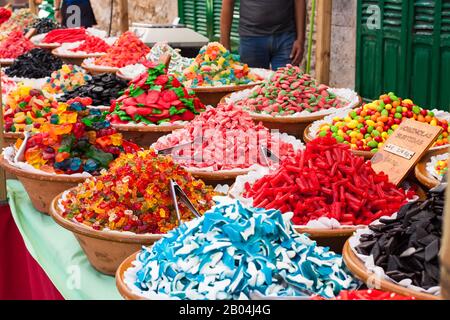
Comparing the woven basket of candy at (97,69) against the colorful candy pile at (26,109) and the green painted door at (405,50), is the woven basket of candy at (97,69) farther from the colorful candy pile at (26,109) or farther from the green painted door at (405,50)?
the green painted door at (405,50)

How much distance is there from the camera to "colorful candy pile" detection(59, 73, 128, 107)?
11.5ft

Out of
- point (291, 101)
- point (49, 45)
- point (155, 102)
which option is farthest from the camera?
point (49, 45)

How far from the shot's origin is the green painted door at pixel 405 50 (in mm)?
4711

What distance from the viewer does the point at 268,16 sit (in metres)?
4.75

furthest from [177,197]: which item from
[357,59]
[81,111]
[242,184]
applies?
[357,59]

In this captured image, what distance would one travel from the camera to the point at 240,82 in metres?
3.93

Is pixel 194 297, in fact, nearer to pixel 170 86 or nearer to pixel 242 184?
pixel 242 184

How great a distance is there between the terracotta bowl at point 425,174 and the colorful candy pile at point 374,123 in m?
0.30

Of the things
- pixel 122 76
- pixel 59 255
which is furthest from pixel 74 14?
pixel 59 255

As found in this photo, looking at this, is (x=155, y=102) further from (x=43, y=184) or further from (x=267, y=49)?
(x=267, y=49)

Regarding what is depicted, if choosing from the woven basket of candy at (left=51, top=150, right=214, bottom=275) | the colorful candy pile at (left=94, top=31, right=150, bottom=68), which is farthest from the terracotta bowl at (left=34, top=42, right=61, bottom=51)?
the woven basket of candy at (left=51, top=150, right=214, bottom=275)

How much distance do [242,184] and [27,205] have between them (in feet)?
2.67

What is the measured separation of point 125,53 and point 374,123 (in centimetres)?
210

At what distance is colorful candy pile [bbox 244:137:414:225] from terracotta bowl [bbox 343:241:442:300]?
0.24 m
